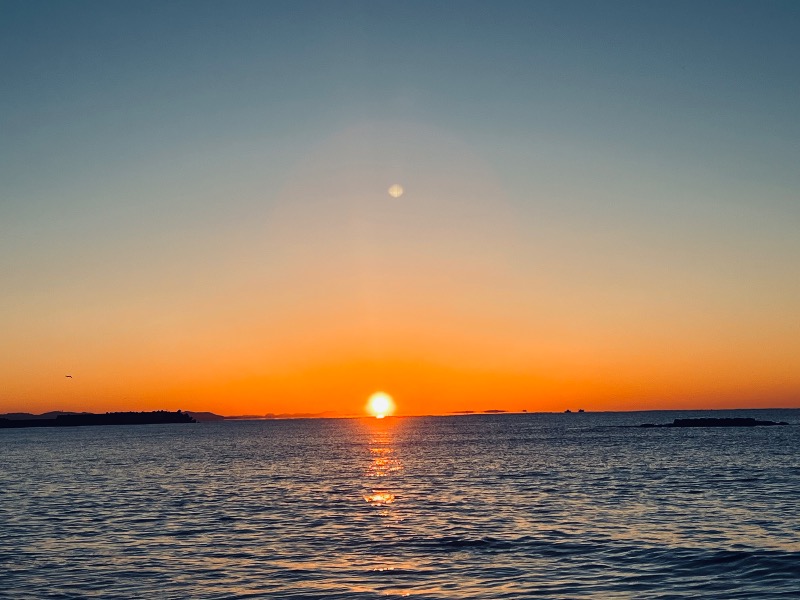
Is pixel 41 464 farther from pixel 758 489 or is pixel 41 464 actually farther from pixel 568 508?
pixel 758 489

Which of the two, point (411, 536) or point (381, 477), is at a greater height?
point (381, 477)

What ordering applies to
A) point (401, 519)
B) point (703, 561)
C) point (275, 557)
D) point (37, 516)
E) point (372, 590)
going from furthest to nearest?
point (37, 516), point (401, 519), point (275, 557), point (703, 561), point (372, 590)

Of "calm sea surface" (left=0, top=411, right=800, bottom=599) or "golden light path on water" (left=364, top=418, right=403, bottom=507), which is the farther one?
"golden light path on water" (left=364, top=418, right=403, bottom=507)

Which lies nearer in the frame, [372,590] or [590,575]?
[372,590]

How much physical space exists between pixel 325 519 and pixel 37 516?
57.9 ft

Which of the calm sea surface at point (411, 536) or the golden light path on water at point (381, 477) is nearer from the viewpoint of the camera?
the calm sea surface at point (411, 536)

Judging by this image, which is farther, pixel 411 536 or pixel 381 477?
pixel 381 477

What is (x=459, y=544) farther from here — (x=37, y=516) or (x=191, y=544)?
(x=37, y=516)

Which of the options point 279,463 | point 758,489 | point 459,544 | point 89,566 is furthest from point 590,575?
point 279,463

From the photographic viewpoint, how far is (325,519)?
144 ft

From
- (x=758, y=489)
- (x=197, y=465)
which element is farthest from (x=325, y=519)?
(x=197, y=465)

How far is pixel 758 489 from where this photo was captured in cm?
5512

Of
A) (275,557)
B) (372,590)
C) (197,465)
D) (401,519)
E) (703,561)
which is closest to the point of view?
(372,590)

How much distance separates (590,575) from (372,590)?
8106 millimetres
